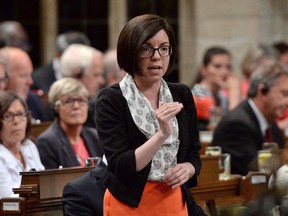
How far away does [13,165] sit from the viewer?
611 cm

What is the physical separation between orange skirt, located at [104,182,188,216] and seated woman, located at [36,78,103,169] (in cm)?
269

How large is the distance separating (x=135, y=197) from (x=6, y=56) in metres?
4.92

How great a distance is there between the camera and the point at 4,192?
588cm

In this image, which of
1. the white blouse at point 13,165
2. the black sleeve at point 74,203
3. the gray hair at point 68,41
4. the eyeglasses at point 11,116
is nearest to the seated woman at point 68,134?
the white blouse at point 13,165

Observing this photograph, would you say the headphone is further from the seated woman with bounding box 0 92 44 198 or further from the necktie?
the seated woman with bounding box 0 92 44 198

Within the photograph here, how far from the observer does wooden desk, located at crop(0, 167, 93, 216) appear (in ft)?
17.0

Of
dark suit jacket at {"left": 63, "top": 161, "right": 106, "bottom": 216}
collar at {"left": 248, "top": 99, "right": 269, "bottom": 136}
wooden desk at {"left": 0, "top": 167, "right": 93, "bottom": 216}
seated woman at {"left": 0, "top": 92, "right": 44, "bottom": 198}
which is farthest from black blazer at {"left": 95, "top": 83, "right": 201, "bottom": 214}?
collar at {"left": 248, "top": 99, "right": 269, "bottom": 136}

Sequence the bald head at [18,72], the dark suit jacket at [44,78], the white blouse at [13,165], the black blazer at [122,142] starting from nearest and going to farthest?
the black blazer at [122,142] < the white blouse at [13,165] < the bald head at [18,72] < the dark suit jacket at [44,78]

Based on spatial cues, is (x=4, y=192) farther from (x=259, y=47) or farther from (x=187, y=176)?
(x=259, y=47)

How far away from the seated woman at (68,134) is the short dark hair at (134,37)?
2.77 meters

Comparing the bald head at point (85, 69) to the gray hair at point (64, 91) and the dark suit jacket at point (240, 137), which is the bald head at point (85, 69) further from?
the dark suit jacket at point (240, 137)

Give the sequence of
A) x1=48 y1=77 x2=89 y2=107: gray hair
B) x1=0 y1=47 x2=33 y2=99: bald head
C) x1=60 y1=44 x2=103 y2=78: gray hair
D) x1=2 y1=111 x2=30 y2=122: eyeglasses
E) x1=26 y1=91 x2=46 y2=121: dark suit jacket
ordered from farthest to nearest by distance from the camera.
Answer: x1=60 y1=44 x2=103 y2=78: gray hair < x1=26 y1=91 x2=46 y2=121: dark suit jacket < x1=0 y1=47 x2=33 y2=99: bald head < x1=48 y1=77 x2=89 y2=107: gray hair < x1=2 y1=111 x2=30 y2=122: eyeglasses

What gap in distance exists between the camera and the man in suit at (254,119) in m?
7.39

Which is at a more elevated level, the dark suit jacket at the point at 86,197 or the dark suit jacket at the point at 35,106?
the dark suit jacket at the point at 35,106
